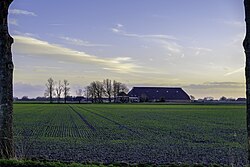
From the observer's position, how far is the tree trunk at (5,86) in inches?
421

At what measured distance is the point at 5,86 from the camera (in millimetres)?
10852

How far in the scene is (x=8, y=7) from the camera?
35.0ft

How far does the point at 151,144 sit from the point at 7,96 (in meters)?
14.6

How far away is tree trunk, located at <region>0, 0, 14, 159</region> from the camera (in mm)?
10688

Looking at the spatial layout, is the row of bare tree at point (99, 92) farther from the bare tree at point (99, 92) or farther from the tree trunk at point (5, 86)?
the tree trunk at point (5, 86)

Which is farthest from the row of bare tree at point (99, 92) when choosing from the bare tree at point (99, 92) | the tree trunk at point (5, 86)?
the tree trunk at point (5, 86)

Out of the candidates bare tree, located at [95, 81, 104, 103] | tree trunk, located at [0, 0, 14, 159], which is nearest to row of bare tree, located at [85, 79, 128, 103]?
bare tree, located at [95, 81, 104, 103]

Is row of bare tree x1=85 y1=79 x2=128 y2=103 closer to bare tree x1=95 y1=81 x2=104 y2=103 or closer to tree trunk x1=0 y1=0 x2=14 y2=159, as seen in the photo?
bare tree x1=95 y1=81 x2=104 y2=103

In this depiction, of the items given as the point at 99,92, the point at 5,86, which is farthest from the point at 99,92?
the point at 5,86

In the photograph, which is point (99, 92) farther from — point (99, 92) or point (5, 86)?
point (5, 86)

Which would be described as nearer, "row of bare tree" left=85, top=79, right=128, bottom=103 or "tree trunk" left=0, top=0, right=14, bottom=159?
"tree trunk" left=0, top=0, right=14, bottom=159

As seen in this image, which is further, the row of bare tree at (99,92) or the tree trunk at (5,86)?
the row of bare tree at (99,92)

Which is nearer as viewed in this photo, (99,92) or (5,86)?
(5,86)

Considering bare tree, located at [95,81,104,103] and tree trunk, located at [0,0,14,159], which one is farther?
bare tree, located at [95,81,104,103]
